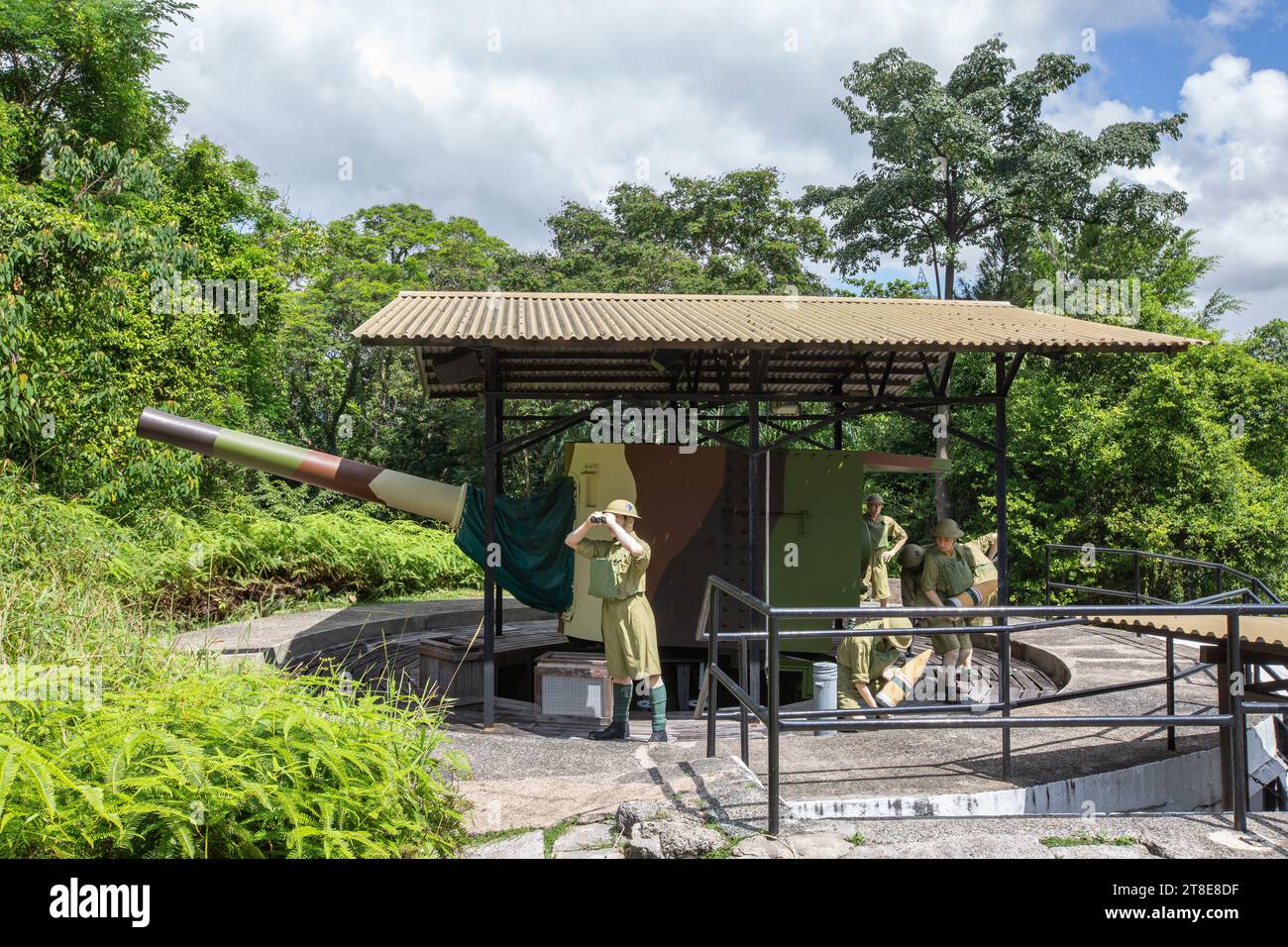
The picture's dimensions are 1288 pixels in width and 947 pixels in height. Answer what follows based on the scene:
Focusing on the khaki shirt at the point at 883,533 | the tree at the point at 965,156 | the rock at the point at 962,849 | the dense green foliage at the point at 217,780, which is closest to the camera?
the dense green foliage at the point at 217,780

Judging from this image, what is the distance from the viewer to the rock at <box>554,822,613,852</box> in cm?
402

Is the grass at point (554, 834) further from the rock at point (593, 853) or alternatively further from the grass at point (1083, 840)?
the grass at point (1083, 840)

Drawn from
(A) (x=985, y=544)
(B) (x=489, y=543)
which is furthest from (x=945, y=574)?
(B) (x=489, y=543)

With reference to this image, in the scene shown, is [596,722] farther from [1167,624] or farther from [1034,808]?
[1167,624]

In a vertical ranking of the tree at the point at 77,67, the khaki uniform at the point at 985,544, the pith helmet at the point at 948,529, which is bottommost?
the khaki uniform at the point at 985,544

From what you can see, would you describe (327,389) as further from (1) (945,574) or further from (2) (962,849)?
(2) (962,849)

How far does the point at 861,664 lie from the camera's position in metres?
7.84

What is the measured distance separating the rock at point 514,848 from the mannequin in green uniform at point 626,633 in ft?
10.7

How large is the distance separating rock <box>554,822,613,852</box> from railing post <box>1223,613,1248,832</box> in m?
2.70

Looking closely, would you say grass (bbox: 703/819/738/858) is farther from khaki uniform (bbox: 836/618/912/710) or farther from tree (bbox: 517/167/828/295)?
tree (bbox: 517/167/828/295)

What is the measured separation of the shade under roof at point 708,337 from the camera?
7.95 m

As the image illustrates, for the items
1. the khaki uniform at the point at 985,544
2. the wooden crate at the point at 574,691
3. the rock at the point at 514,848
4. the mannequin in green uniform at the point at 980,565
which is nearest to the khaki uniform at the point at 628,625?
the wooden crate at the point at 574,691

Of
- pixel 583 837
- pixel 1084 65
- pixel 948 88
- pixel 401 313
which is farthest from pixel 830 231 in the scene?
pixel 583 837

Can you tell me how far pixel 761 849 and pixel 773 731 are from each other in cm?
53
